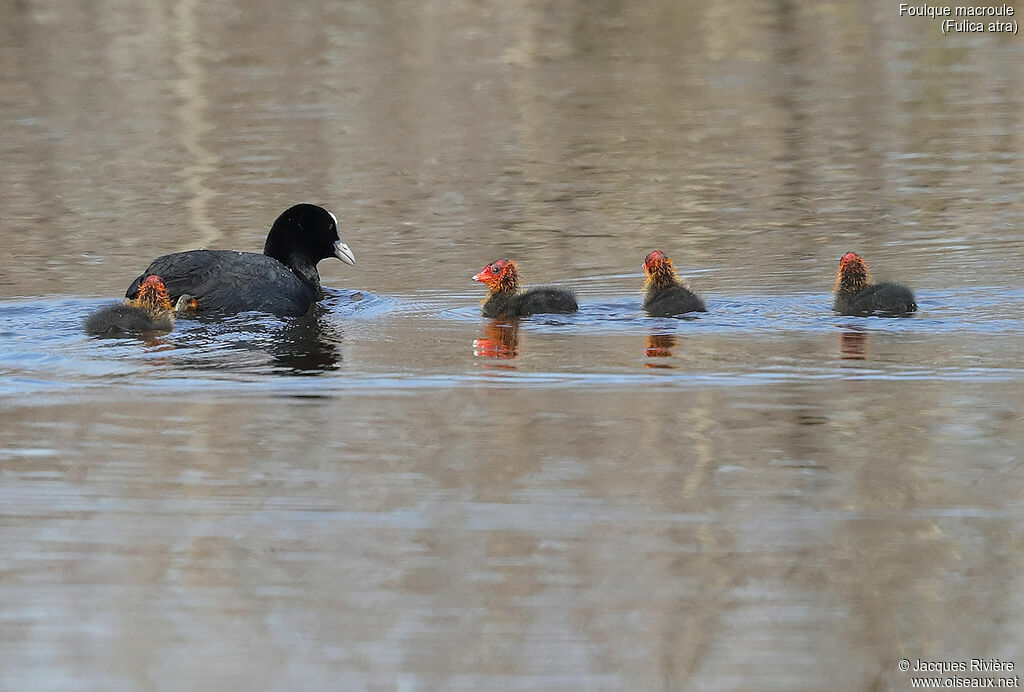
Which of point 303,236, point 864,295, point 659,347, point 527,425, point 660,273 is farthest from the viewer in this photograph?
point 303,236

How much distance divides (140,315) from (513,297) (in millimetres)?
2291

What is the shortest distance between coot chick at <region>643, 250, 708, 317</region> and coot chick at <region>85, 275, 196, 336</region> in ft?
9.62

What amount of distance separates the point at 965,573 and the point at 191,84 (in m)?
21.5

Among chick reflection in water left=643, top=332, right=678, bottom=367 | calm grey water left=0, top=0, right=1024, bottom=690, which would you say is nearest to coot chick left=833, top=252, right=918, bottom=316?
calm grey water left=0, top=0, right=1024, bottom=690

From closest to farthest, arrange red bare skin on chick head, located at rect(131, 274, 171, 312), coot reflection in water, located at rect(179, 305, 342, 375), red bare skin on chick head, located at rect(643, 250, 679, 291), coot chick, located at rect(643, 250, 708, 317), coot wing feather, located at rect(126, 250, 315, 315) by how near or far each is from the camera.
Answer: coot reflection in water, located at rect(179, 305, 342, 375) → red bare skin on chick head, located at rect(131, 274, 171, 312) → coot chick, located at rect(643, 250, 708, 317) → red bare skin on chick head, located at rect(643, 250, 679, 291) → coot wing feather, located at rect(126, 250, 315, 315)

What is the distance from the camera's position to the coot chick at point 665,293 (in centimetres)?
1059

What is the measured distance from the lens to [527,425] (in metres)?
7.84

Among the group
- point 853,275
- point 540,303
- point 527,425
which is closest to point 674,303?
Result: point 540,303

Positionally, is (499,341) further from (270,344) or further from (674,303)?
(270,344)

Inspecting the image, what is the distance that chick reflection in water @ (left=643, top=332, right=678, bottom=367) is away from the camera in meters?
9.18

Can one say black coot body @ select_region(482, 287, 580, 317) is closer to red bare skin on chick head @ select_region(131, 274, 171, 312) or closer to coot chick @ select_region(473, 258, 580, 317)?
coot chick @ select_region(473, 258, 580, 317)

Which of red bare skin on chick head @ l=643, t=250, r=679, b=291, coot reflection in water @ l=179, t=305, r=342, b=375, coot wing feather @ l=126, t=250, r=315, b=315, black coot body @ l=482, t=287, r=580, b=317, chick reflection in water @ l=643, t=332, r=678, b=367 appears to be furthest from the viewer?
coot wing feather @ l=126, t=250, r=315, b=315

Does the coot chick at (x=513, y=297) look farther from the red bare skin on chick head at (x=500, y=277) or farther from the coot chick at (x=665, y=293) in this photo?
the coot chick at (x=665, y=293)

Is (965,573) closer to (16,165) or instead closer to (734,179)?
(734,179)
